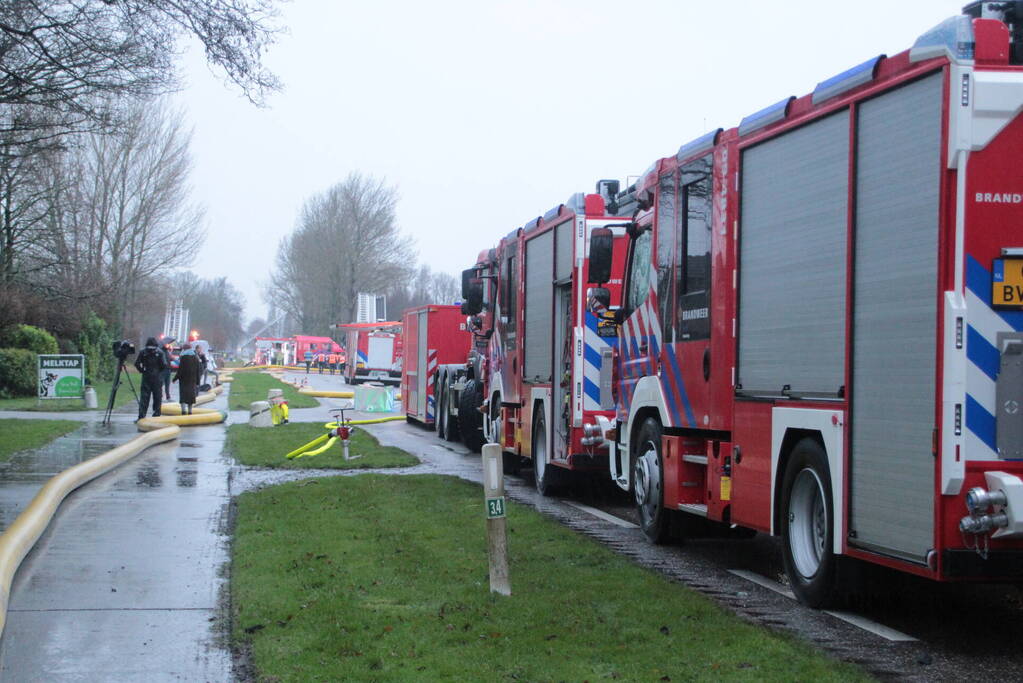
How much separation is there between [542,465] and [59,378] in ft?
63.6

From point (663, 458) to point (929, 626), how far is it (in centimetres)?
323

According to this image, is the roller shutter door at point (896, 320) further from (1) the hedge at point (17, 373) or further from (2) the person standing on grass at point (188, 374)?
Result: (1) the hedge at point (17, 373)

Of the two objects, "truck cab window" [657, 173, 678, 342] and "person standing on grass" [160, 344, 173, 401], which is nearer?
"truck cab window" [657, 173, 678, 342]

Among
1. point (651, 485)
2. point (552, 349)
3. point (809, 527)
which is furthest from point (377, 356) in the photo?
point (809, 527)

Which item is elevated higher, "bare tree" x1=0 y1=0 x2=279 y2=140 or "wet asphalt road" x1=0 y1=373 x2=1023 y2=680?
"bare tree" x1=0 y1=0 x2=279 y2=140

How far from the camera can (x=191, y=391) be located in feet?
89.7

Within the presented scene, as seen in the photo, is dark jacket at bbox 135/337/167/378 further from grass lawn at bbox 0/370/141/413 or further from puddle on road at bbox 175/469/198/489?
puddle on road at bbox 175/469/198/489

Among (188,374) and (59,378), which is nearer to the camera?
(188,374)

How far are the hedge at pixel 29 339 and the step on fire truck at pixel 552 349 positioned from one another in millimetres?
23563

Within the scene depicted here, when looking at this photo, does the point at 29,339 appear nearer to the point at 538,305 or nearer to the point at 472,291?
the point at 472,291

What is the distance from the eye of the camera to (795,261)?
7855 mm

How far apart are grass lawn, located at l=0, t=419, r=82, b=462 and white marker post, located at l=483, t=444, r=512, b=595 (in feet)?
36.4

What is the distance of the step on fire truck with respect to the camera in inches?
517

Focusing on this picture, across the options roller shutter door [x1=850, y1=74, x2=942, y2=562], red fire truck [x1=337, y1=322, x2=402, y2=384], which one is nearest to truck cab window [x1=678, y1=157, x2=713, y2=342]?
roller shutter door [x1=850, y1=74, x2=942, y2=562]
